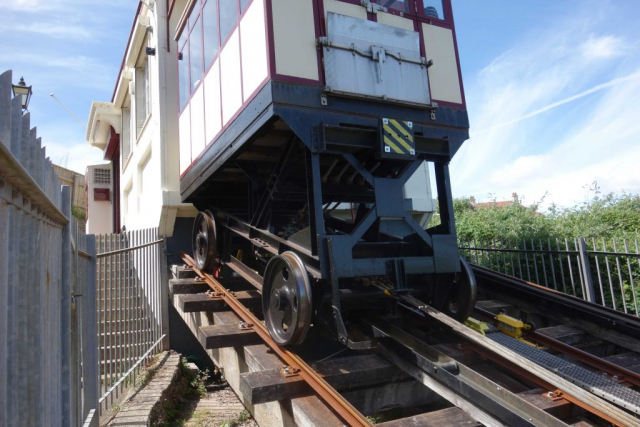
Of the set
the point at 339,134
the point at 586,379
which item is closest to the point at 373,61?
the point at 339,134

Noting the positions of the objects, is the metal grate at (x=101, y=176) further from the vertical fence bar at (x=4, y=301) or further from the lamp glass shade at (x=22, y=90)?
the vertical fence bar at (x=4, y=301)

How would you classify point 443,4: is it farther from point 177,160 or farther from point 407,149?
point 177,160

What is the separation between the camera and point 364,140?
452 cm

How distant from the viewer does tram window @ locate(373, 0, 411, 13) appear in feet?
16.7

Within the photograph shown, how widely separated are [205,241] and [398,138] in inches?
139

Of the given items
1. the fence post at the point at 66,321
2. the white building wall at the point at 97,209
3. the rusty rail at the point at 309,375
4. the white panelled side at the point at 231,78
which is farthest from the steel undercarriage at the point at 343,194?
the white building wall at the point at 97,209

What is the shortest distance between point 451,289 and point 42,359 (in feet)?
12.1

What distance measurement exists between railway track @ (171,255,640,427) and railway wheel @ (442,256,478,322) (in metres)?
0.18

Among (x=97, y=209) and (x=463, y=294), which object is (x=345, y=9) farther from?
(x=97, y=209)

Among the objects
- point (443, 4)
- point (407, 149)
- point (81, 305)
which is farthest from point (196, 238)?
point (443, 4)

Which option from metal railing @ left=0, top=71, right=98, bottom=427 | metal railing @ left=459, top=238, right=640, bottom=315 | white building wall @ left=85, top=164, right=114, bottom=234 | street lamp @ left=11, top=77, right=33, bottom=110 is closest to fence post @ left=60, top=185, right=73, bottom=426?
metal railing @ left=0, top=71, right=98, bottom=427

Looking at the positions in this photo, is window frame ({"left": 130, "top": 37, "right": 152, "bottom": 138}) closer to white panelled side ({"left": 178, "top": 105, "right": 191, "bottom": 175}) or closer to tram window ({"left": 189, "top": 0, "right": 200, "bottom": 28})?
white panelled side ({"left": 178, "top": 105, "right": 191, "bottom": 175})

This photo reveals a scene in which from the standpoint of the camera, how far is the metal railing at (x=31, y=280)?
64.2 inches

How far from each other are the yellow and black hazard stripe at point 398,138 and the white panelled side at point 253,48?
1248 millimetres
